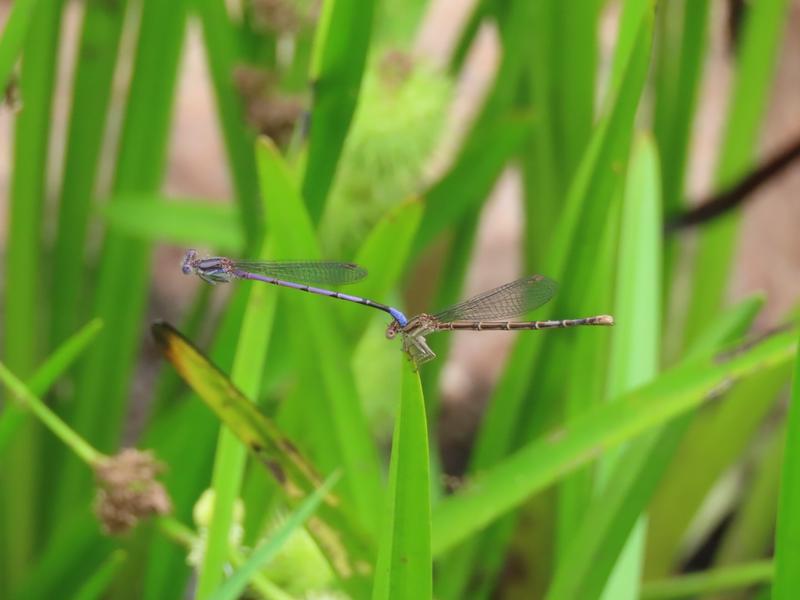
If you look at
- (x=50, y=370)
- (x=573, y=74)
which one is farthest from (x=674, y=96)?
(x=50, y=370)

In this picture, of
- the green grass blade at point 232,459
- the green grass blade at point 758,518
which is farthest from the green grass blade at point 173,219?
the green grass blade at point 758,518

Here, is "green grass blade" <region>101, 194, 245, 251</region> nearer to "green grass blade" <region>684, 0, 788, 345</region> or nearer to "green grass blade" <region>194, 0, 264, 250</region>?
"green grass blade" <region>194, 0, 264, 250</region>

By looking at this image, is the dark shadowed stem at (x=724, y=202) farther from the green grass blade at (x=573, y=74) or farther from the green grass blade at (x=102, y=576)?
the green grass blade at (x=102, y=576)

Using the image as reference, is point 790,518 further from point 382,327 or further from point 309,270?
point 382,327

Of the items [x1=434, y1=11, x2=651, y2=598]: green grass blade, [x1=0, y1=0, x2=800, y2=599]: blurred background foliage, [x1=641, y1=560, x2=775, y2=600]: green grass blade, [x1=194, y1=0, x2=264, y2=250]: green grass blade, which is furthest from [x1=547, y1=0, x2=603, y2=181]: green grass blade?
[x1=641, y1=560, x2=775, y2=600]: green grass blade

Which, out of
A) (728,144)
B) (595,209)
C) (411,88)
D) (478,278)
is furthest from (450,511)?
(478,278)

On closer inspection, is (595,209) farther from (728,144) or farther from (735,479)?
(735,479)
